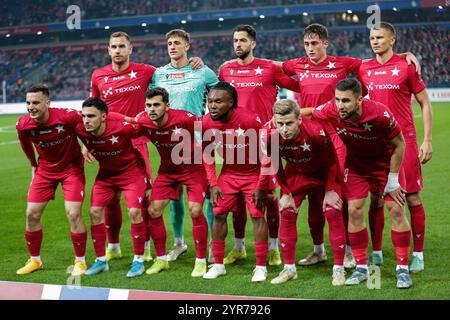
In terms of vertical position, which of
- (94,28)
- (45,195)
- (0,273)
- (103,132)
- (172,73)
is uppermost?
(94,28)

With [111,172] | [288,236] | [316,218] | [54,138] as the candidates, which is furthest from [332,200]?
[54,138]

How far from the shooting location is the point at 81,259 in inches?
255

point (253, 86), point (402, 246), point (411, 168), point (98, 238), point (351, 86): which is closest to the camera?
point (351, 86)

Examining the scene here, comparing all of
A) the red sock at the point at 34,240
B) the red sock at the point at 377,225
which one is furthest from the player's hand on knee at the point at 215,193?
the red sock at the point at 34,240

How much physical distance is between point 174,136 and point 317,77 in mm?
1558

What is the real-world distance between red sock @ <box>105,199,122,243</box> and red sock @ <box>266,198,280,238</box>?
5.21 feet

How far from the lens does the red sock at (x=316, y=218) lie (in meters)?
6.59

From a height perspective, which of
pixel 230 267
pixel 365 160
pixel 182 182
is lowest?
pixel 230 267

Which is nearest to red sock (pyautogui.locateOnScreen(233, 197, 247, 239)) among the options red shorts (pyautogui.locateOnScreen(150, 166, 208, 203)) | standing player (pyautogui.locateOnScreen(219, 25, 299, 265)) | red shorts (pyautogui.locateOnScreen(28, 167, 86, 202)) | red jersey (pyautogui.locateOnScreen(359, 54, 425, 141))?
standing player (pyautogui.locateOnScreen(219, 25, 299, 265))

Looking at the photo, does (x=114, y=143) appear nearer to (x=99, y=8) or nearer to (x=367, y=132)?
(x=367, y=132)

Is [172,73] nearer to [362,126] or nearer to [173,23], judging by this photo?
[362,126]

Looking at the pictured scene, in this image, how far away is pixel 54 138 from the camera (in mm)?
6434
